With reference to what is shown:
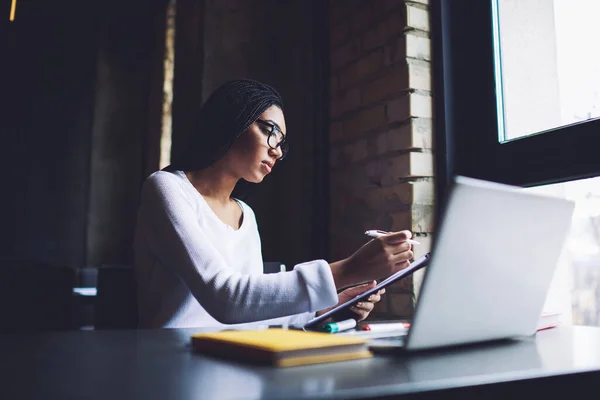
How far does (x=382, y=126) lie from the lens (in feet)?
5.74

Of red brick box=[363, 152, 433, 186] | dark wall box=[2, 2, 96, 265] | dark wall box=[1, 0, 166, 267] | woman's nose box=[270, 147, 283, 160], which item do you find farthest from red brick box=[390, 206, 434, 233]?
dark wall box=[2, 2, 96, 265]

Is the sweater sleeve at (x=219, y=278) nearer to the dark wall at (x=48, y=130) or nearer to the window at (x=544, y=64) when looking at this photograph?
the window at (x=544, y=64)

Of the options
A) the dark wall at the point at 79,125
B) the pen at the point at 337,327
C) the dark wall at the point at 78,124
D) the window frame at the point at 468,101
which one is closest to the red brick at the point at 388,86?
the window frame at the point at 468,101

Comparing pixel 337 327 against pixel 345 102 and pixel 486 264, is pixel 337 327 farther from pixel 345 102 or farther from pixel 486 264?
pixel 345 102

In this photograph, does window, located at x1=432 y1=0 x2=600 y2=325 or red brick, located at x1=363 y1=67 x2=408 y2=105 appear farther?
red brick, located at x1=363 y1=67 x2=408 y2=105

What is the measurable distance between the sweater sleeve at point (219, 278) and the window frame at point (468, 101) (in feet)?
2.54

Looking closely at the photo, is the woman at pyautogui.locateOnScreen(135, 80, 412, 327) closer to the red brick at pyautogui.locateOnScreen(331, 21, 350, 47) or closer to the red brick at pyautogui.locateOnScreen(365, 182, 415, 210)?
the red brick at pyautogui.locateOnScreen(365, 182, 415, 210)

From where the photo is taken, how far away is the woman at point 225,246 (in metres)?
0.98

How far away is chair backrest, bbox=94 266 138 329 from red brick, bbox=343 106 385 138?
90 centimetres

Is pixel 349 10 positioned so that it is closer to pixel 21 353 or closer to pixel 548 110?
pixel 548 110

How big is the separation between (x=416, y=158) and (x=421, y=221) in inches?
7.5

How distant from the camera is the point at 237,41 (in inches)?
91.6

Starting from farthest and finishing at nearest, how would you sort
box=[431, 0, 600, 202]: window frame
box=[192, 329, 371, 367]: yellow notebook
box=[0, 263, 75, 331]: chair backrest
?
box=[431, 0, 600, 202]: window frame → box=[0, 263, 75, 331]: chair backrest → box=[192, 329, 371, 367]: yellow notebook

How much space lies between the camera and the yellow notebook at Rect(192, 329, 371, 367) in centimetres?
58
